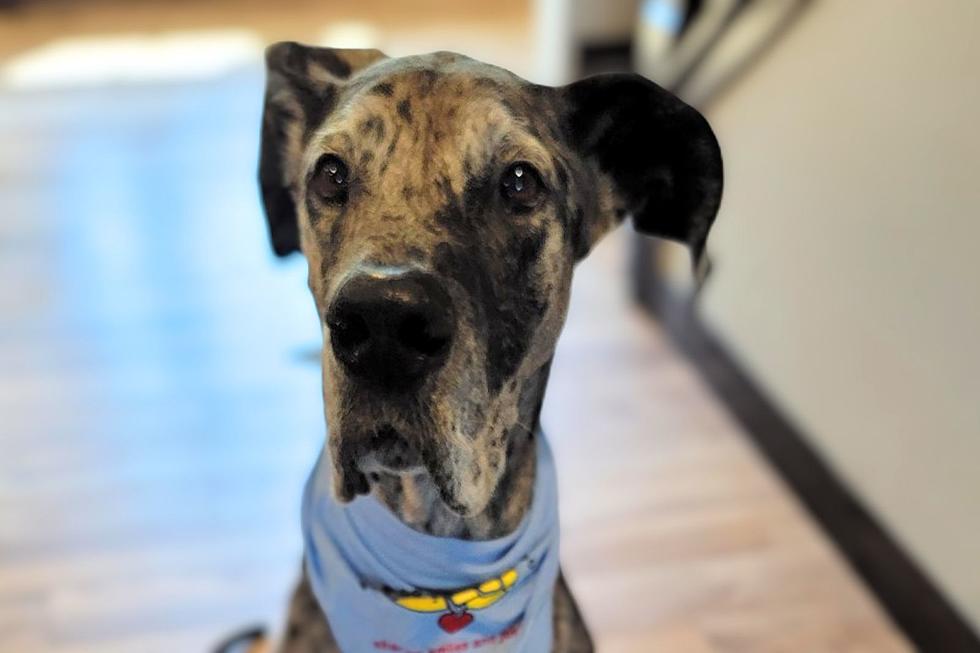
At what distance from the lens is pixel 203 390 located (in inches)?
117

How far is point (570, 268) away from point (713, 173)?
212 millimetres

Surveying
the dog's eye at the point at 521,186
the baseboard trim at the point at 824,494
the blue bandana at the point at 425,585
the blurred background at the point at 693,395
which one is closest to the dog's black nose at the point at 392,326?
the dog's eye at the point at 521,186

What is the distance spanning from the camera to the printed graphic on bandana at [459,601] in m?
1.37

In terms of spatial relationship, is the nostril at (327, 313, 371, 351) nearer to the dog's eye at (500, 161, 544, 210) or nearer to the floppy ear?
the dog's eye at (500, 161, 544, 210)

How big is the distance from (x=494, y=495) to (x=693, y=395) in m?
1.69

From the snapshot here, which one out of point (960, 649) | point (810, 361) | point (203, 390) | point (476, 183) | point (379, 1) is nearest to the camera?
point (476, 183)

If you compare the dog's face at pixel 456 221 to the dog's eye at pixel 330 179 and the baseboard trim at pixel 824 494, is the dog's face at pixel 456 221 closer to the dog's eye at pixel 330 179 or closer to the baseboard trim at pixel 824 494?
the dog's eye at pixel 330 179

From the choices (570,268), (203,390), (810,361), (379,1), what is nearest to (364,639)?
(570,268)

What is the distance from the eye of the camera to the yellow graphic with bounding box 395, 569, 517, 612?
1.37 m

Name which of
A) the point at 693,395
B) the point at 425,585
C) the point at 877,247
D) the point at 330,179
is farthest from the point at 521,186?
the point at 693,395

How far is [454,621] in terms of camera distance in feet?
4.53

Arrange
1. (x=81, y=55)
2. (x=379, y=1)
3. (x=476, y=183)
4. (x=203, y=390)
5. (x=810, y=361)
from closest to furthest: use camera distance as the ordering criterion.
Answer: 1. (x=476, y=183)
2. (x=810, y=361)
3. (x=203, y=390)
4. (x=81, y=55)
5. (x=379, y=1)

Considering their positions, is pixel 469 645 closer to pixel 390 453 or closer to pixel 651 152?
pixel 390 453

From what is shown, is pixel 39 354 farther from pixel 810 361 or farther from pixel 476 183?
pixel 476 183
